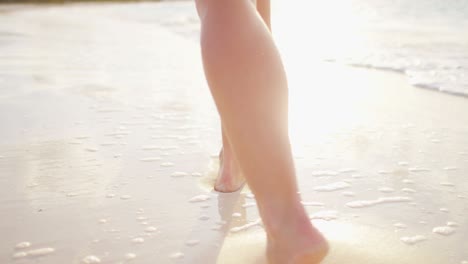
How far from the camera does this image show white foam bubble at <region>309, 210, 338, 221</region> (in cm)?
136

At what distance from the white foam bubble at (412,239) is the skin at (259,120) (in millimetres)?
303

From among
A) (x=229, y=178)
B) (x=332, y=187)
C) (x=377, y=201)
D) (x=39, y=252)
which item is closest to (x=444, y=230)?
(x=377, y=201)

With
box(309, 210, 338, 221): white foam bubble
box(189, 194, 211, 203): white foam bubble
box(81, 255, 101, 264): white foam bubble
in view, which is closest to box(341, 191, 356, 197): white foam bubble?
box(309, 210, 338, 221): white foam bubble

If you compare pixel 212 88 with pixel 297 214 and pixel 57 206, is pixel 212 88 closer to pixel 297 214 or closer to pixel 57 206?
pixel 297 214

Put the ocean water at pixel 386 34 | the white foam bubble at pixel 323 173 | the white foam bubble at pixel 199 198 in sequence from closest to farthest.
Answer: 1. the white foam bubble at pixel 199 198
2. the white foam bubble at pixel 323 173
3. the ocean water at pixel 386 34

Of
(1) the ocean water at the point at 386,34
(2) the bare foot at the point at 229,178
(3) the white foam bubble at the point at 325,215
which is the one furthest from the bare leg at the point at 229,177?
(1) the ocean water at the point at 386,34

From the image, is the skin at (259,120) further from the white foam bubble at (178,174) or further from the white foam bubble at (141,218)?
the white foam bubble at (178,174)

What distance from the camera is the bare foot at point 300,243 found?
1001 mm

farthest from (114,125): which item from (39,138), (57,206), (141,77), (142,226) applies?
(141,77)

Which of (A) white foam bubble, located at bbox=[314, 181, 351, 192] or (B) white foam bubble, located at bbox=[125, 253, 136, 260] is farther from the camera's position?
(A) white foam bubble, located at bbox=[314, 181, 351, 192]

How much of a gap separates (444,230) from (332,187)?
0.36 m

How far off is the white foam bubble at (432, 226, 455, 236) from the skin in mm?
397

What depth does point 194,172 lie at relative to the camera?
171 centimetres

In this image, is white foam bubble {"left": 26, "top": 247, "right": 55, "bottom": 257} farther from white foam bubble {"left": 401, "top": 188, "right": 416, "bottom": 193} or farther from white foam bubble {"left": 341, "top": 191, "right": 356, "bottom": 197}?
white foam bubble {"left": 401, "top": 188, "right": 416, "bottom": 193}
